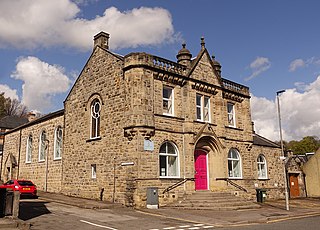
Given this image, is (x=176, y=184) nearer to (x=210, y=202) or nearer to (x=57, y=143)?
(x=210, y=202)

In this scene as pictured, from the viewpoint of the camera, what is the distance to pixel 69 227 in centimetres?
1220

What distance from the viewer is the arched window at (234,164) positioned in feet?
83.0

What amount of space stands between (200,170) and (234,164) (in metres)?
4.10

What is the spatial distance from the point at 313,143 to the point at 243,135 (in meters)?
49.4

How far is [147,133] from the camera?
19391 millimetres

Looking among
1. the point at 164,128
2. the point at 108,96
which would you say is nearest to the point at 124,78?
the point at 108,96

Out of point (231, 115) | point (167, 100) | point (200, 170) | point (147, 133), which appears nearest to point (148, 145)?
point (147, 133)

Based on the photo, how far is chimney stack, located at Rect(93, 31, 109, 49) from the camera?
24.0m

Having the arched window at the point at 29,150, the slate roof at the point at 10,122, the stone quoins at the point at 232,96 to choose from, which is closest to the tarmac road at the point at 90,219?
the stone quoins at the point at 232,96

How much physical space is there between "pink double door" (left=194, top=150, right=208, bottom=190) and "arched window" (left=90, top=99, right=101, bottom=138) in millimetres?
7017

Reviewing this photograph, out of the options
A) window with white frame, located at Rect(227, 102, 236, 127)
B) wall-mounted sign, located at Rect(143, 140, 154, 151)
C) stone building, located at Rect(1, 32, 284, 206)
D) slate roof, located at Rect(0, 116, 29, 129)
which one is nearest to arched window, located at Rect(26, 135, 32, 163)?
stone building, located at Rect(1, 32, 284, 206)

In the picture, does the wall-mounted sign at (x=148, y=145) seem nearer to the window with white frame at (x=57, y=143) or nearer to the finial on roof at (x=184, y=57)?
the finial on roof at (x=184, y=57)

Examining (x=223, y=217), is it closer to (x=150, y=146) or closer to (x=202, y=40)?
(x=150, y=146)

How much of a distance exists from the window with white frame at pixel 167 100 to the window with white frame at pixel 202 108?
2.56 metres
